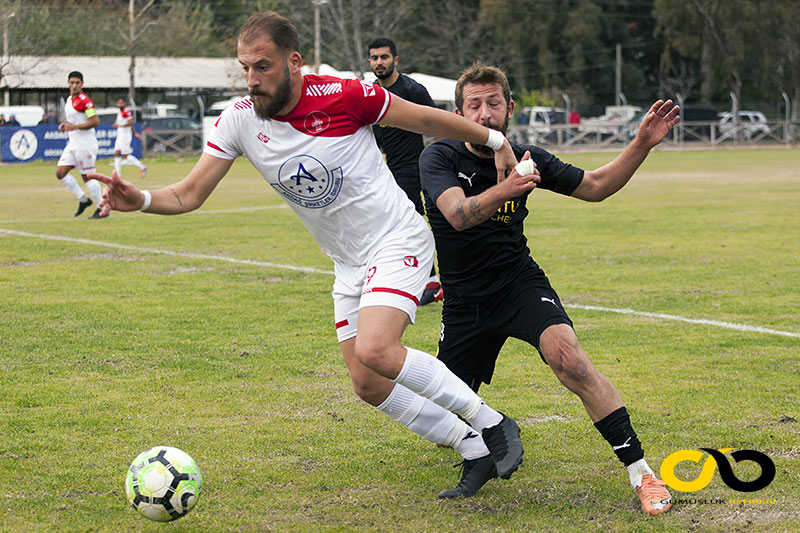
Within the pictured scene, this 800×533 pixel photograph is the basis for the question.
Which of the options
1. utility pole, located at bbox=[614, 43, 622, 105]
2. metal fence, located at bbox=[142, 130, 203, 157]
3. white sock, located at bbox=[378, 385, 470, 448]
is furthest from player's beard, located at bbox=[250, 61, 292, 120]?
utility pole, located at bbox=[614, 43, 622, 105]

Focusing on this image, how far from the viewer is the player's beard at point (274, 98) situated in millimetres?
4332

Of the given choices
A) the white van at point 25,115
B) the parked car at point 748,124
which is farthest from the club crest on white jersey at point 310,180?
the parked car at point 748,124

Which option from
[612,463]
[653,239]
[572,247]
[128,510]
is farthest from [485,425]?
[653,239]

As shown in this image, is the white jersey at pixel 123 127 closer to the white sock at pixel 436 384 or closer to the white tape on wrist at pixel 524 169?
the white sock at pixel 436 384

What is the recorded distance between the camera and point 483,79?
464 centimetres

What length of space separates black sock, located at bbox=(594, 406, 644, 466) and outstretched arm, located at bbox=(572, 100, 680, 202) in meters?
1.09

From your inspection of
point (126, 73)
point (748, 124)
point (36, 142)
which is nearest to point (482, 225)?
point (36, 142)

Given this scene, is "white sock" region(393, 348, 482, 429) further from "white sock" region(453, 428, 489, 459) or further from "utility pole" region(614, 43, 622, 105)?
"utility pole" region(614, 43, 622, 105)

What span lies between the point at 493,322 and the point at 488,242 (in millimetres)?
386

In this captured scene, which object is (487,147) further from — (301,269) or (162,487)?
(301,269)

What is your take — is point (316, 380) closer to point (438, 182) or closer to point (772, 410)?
point (438, 182)

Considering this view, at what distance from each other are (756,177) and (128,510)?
24.2 metres

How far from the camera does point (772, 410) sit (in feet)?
18.3

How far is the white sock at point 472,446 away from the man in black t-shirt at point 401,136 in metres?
4.88
